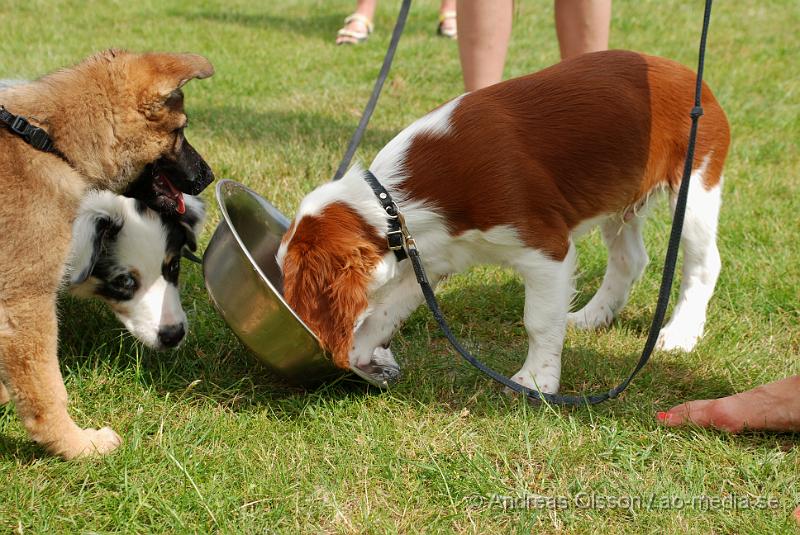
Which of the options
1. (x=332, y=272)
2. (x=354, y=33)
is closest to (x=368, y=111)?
(x=332, y=272)

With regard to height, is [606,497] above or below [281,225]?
below

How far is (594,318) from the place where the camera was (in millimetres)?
3926

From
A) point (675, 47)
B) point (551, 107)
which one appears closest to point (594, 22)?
point (551, 107)

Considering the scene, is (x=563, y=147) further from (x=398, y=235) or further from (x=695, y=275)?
(x=695, y=275)

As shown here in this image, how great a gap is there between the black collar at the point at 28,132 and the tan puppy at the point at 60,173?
20mm

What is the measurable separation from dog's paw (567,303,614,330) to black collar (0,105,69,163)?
95.1 inches

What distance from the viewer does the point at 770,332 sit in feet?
12.5

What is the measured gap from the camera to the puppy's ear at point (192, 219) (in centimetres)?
343

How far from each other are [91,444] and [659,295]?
6.80 feet

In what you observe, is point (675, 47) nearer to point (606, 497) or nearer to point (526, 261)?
point (526, 261)

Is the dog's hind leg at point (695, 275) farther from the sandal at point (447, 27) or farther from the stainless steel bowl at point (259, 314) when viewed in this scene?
the sandal at point (447, 27)

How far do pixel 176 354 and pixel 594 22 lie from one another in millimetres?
2963

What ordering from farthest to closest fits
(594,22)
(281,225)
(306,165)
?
Answer: (306,165) → (594,22) → (281,225)

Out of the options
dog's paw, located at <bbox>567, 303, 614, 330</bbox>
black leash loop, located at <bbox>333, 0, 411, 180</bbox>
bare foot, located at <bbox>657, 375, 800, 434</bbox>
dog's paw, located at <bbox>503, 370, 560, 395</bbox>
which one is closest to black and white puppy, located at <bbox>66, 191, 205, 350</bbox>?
black leash loop, located at <bbox>333, 0, 411, 180</bbox>
